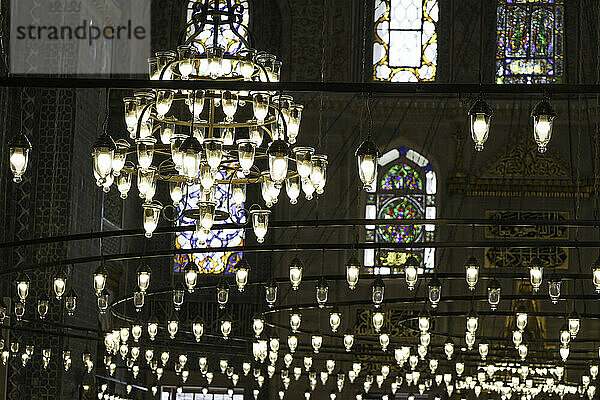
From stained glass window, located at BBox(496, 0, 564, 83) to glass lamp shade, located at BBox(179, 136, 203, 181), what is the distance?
11.3 metres

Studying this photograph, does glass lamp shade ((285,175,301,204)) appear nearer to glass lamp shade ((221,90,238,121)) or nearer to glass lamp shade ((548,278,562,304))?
glass lamp shade ((221,90,238,121))

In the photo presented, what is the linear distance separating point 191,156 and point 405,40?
11531mm

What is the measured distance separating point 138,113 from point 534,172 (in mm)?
10777

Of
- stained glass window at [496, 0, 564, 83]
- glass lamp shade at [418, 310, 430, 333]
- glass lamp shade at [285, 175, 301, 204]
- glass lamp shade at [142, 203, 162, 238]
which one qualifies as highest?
stained glass window at [496, 0, 564, 83]

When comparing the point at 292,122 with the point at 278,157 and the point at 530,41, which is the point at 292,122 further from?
the point at 530,41

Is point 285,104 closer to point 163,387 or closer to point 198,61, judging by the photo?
point 198,61

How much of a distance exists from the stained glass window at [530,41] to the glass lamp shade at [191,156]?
11.3m

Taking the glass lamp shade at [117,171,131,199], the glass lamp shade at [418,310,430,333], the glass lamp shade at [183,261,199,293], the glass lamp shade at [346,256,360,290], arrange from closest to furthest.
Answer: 1. the glass lamp shade at [117,171,131,199]
2. the glass lamp shade at [346,256,360,290]
3. the glass lamp shade at [183,261,199,293]
4. the glass lamp shade at [418,310,430,333]

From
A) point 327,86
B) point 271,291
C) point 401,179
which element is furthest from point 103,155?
point 401,179

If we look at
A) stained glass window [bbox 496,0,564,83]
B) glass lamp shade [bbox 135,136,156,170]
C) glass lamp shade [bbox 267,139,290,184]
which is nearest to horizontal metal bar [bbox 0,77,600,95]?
glass lamp shade [bbox 267,139,290,184]

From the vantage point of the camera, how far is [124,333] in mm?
11453

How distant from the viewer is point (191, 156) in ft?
19.2

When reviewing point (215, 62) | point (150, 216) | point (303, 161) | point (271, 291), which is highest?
point (215, 62)

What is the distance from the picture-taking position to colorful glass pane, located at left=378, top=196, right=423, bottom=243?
16.7m
